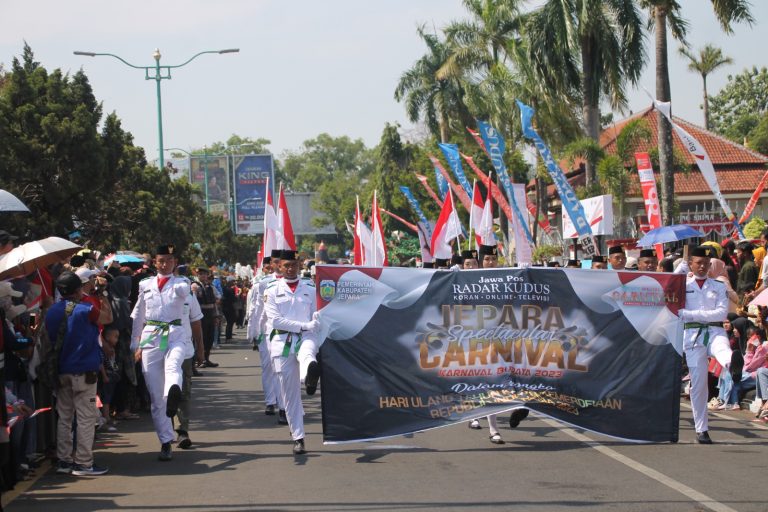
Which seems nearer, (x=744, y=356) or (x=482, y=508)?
(x=482, y=508)

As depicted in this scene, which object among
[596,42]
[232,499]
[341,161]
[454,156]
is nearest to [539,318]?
[232,499]

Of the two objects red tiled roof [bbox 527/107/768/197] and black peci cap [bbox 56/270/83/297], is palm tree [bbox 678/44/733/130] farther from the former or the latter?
black peci cap [bbox 56/270/83/297]

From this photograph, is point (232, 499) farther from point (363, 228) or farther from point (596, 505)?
point (363, 228)

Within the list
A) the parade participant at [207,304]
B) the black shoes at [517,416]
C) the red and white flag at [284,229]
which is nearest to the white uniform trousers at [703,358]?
the black shoes at [517,416]

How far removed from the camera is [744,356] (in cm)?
1527

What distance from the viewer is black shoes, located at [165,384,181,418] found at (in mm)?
10906

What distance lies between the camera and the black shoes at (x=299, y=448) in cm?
1100

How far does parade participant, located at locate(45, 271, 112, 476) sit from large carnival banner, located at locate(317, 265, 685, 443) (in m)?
2.17

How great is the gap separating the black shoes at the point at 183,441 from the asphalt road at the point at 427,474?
9cm

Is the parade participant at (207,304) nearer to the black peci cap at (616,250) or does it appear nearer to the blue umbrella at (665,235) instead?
the blue umbrella at (665,235)

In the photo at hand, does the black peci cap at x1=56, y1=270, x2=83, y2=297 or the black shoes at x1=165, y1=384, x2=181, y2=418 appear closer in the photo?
the black peci cap at x1=56, y1=270, x2=83, y2=297

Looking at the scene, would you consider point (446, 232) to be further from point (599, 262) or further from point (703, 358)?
point (703, 358)

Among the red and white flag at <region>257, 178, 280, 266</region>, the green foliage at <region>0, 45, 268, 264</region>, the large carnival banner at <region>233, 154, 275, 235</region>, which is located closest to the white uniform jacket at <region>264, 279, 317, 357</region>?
the red and white flag at <region>257, 178, 280, 266</region>

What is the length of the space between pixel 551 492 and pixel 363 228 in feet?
60.3
